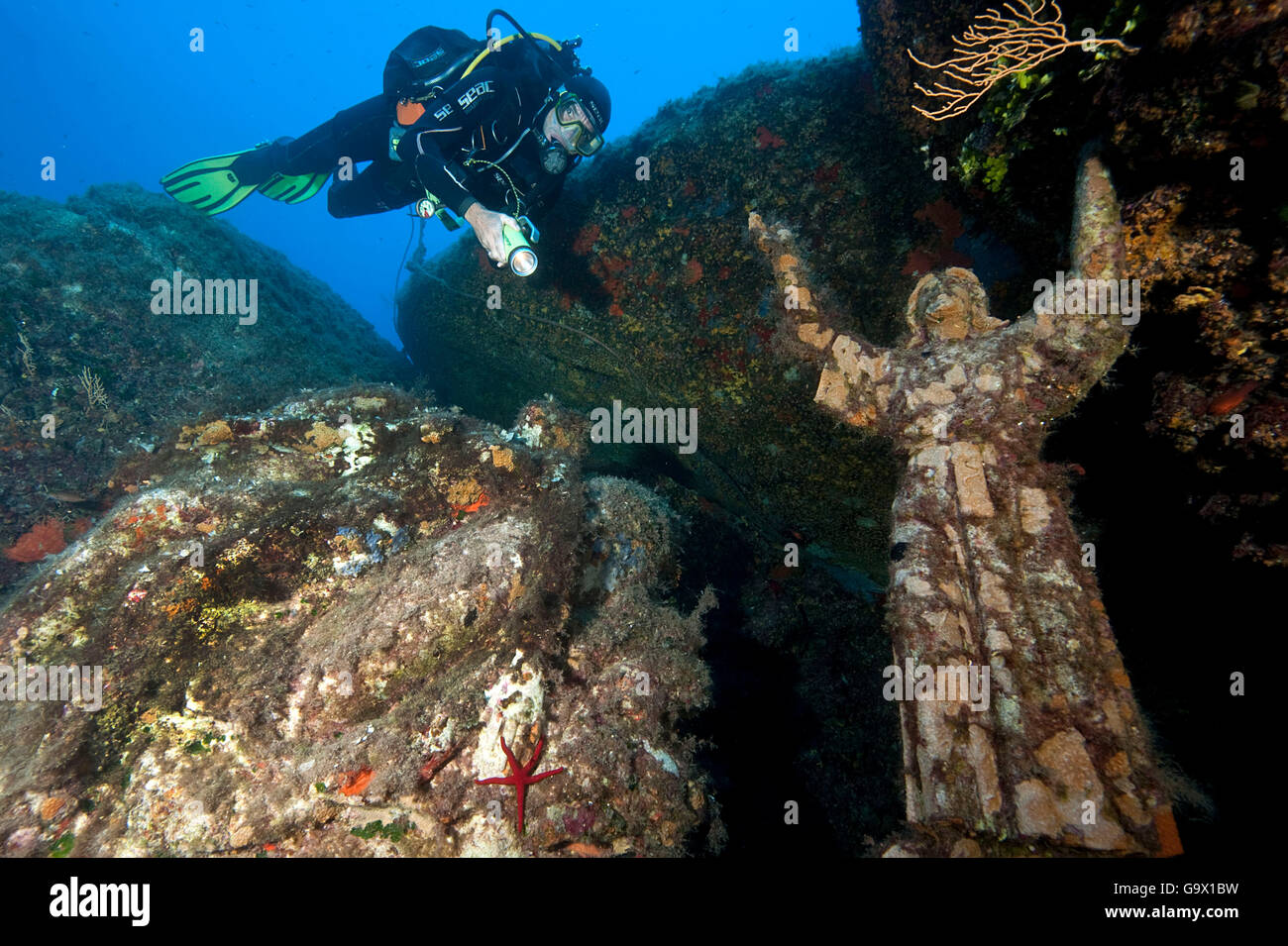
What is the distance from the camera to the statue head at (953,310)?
295cm

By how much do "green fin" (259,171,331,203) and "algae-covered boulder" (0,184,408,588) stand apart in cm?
141

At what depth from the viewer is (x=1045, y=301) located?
2.66 metres

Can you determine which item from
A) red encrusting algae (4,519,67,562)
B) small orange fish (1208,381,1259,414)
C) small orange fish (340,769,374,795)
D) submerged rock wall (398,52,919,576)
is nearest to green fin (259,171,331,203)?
submerged rock wall (398,52,919,576)

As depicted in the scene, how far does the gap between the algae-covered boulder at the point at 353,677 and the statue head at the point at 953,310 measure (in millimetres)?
2467

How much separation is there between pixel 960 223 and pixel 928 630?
127 inches

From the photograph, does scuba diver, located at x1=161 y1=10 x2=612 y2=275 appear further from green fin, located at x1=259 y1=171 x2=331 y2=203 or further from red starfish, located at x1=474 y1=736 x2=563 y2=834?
red starfish, located at x1=474 y1=736 x2=563 y2=834

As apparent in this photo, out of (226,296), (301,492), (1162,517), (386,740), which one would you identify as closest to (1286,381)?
(1162,517)

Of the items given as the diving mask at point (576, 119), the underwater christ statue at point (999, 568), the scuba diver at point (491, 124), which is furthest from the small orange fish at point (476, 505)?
the diving mask at point (576, 119)

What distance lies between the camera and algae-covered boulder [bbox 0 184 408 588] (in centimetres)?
545

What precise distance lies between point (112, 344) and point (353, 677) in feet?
20.8

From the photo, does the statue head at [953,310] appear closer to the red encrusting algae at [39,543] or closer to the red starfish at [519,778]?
the red starfish at [519,778]

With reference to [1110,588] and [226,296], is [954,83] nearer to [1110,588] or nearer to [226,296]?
[1110,588]

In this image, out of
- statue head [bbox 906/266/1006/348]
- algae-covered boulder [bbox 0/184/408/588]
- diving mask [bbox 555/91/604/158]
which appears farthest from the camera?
algae-covered boulder [bbox 0/184/408/588]

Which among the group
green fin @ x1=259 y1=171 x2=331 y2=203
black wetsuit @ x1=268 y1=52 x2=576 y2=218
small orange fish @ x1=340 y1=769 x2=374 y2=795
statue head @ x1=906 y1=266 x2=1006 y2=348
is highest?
green fin @ x1=259 y1=171 x2=331 y2=203
